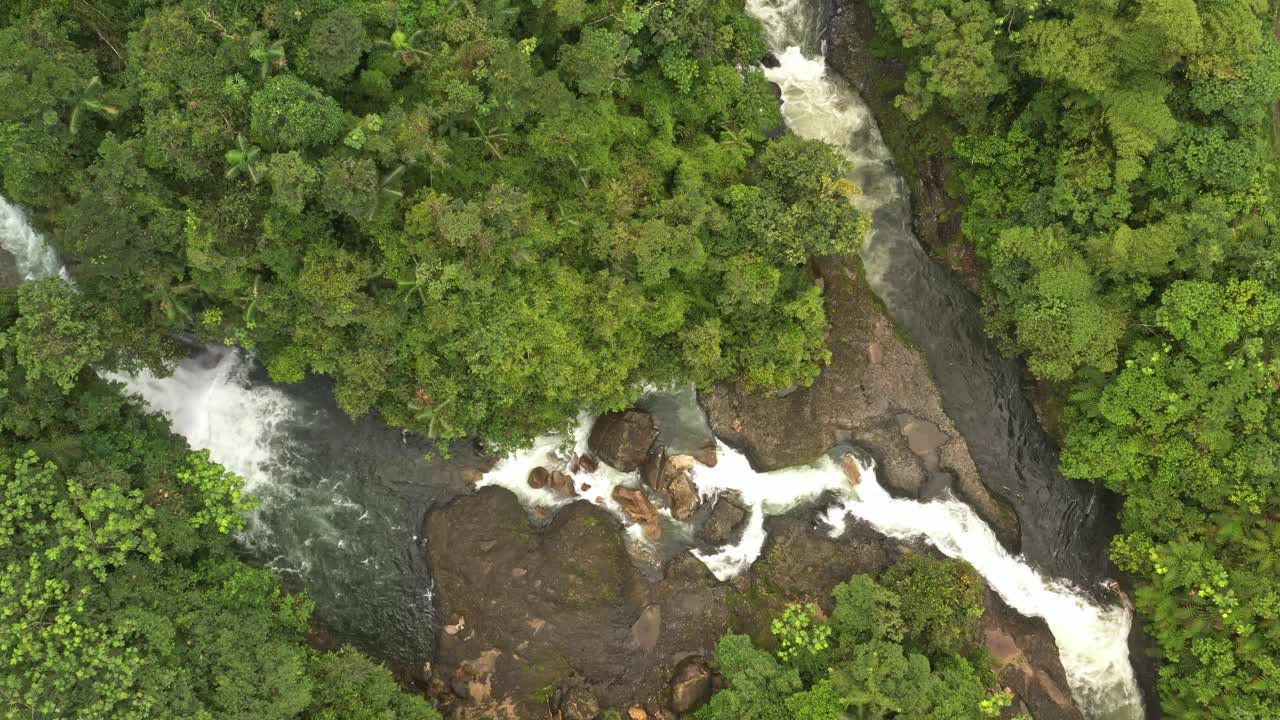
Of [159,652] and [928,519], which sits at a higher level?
[928,519]

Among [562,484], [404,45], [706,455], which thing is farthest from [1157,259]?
[404,45]

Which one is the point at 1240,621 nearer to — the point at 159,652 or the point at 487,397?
the point at 487,397

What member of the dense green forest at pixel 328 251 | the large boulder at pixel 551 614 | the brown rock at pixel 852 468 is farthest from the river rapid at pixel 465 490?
the dense green forest at pixel 328 251

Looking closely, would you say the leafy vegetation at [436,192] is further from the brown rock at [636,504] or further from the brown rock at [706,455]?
the brown rock at [636,504]

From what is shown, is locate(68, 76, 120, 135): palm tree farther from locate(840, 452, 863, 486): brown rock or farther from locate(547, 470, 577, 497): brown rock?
locate(840, 452, 863, 486): brown rock

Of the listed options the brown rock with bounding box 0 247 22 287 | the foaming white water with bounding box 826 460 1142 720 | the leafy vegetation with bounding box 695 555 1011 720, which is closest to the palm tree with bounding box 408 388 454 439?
the leafy vegetation with bounding box 695 555 1011 720

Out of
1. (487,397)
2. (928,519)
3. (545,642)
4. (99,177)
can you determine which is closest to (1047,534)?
(928,519)

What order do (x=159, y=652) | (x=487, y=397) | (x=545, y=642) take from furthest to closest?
(x=545, y=642), (x=487, y=397), (x=159, y=652)
